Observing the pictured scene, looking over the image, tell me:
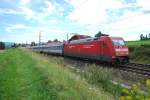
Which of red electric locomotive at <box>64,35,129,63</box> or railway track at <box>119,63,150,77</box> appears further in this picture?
red electric locomotive at <box>64,35,129,63</box>

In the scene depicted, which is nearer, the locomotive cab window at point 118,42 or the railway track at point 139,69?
the railway track at point 139,69

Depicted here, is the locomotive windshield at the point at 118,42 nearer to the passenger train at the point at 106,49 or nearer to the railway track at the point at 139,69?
the passenger train at the point at 106,49

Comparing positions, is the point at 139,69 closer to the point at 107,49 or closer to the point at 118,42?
the point at 107,49

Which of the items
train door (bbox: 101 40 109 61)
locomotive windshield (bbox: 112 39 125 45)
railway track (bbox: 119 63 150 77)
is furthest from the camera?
locomotive windshield (bbox: 112 39 125 45)

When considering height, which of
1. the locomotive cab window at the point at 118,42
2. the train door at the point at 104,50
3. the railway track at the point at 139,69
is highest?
the locomotive cab window at the point at 118,42

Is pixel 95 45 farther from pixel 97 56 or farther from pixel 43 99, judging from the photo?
pixel 43 99

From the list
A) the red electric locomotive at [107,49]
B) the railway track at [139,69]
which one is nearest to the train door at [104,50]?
the red electric locomotive at [107,49]

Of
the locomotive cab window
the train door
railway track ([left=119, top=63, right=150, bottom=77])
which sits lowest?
railway track ([left=119, top=63, right=150, bottom=77])

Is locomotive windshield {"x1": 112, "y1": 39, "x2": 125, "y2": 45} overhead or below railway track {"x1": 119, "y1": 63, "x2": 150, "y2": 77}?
overhead

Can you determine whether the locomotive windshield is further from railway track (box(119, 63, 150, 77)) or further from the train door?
railway track (box(119, 63, 150, 77))

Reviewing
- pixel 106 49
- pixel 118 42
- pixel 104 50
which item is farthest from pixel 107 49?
pixel 118 42

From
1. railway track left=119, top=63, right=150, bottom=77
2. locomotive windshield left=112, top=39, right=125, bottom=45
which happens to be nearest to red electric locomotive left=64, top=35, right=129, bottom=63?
locomotive windshield left=112, top=39, right=125, bottom=45

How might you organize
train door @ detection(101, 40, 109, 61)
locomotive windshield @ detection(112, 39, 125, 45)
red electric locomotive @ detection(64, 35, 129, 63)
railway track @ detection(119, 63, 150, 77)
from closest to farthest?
railway track @ detection(119, 63, 150, 77)
red electric locomotive @ detection(64, 35, 129, 63)
train door @ detection(101, 40, 109, 61)
locomotive windshield @ detection(112, 39, 125, 45)

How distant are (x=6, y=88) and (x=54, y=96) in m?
4.11
